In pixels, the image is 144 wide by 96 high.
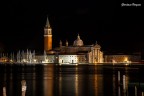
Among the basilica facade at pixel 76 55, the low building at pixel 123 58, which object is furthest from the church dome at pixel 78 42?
the low building at pixel 123 58

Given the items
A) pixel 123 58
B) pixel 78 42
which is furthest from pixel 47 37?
pixel 123 58

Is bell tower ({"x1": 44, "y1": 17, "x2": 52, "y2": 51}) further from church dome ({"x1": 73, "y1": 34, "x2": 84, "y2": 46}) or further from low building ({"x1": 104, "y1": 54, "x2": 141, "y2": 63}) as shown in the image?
low building ({"x1": 104, "y1": 54, "x2": 141, "y2": 63})

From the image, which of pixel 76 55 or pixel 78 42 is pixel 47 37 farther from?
pixel 76 55

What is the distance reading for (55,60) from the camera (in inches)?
5556

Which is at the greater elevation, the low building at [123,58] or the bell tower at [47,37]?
the bell tower at [47,37]

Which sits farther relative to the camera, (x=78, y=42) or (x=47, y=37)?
(x=78, y=42)

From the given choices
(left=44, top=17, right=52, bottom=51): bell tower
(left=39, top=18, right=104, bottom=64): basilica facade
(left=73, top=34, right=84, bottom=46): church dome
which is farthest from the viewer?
(left=73, top=34, right=84, bottom=46): church dome

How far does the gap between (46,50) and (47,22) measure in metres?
8.57

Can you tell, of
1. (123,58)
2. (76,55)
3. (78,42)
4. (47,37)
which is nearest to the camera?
(76,55)

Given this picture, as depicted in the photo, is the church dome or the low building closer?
the low building

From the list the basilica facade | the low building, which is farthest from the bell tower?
the low building

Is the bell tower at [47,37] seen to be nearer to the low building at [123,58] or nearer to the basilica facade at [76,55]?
the basilica facade at [76,55]

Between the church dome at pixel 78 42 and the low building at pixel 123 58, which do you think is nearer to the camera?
the low building at pixel 123 58

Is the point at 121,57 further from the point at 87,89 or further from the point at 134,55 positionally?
the point at 87,89
